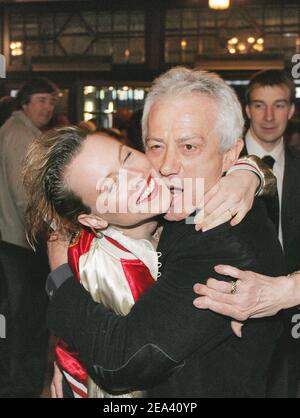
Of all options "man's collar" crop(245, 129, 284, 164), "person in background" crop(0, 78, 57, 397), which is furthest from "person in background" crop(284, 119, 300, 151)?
"person in background" crop(0, 78, 57, 397)

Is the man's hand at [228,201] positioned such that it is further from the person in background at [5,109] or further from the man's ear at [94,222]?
the person in background at [5,109]

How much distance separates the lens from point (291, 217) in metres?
3.22

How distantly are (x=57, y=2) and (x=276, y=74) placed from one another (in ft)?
22.1

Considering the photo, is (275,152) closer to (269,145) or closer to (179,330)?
(269,145)

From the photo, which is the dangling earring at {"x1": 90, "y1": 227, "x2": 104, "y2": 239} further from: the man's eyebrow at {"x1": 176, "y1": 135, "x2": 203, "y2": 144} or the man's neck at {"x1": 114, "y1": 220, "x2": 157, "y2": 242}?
the man's eyebrow at {"x1": 176, "y1": 135, "x2": 203, "y2": 144}

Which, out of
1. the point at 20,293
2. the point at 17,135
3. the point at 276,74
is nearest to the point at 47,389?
the point at 20,293

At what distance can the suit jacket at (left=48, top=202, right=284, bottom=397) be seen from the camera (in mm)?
1437

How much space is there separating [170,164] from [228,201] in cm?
20

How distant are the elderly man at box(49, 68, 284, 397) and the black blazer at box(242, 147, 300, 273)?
4.84 ft

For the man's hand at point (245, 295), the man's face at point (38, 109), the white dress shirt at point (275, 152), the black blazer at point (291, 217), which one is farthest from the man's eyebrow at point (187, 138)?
the man's face at point (38, 109)

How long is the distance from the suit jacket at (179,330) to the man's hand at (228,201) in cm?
2

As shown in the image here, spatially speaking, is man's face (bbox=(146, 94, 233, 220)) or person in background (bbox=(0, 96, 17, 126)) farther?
person in background (bbox=(0, 96, 17, 126))

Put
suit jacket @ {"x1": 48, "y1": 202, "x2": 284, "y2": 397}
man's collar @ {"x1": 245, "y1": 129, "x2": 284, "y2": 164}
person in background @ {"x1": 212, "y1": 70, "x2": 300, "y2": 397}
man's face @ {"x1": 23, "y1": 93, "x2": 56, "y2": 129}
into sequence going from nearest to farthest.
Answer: suit jacket @ {"x1": 48, "y1": 202, "x2": 284, "y2": 397} → person in background @ {"x1": 212, "y1": 70, "x2": 300, "y2": 397} → man's collar @ {"x1": 245, "y1": 129, "x2": 284, "y2": 164} → man's face @ {"x1": 23, "y1": 93, "x2": 56, "y2": 129}
